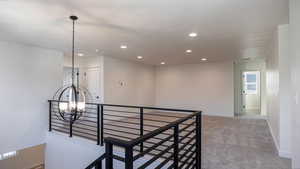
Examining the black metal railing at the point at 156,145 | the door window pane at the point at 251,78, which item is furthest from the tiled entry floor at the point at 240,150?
the door window pane at the point at 251,78

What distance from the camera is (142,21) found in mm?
2812

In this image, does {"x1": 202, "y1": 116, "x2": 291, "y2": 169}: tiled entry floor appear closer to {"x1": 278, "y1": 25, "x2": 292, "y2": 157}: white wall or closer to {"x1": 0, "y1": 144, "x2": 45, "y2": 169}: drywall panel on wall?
{"x1": 278, "y1": 25, "x2": 292, "y2": 157}: white wall

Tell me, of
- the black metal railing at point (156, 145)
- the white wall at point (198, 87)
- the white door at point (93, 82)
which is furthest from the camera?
the white wall at point (198, 87)

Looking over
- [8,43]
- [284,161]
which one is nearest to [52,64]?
[8,43]

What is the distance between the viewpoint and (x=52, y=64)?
4.82 m

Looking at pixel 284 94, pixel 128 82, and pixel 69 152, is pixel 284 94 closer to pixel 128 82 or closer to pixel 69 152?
pixel 69 152

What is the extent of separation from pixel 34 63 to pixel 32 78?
1.34 ft

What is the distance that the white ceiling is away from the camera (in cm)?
224

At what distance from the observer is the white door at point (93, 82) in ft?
19.4

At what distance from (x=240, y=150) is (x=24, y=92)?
527 cm

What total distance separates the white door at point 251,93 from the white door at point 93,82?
6.88 m

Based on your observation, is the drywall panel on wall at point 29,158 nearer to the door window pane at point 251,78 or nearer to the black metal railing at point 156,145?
the black metal railing at point 156,145

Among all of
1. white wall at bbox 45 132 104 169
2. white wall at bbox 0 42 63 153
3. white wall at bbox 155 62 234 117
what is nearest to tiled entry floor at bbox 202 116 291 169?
white wall at bbox 45 132 104 169

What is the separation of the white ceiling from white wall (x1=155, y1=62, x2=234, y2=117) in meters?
3.34
